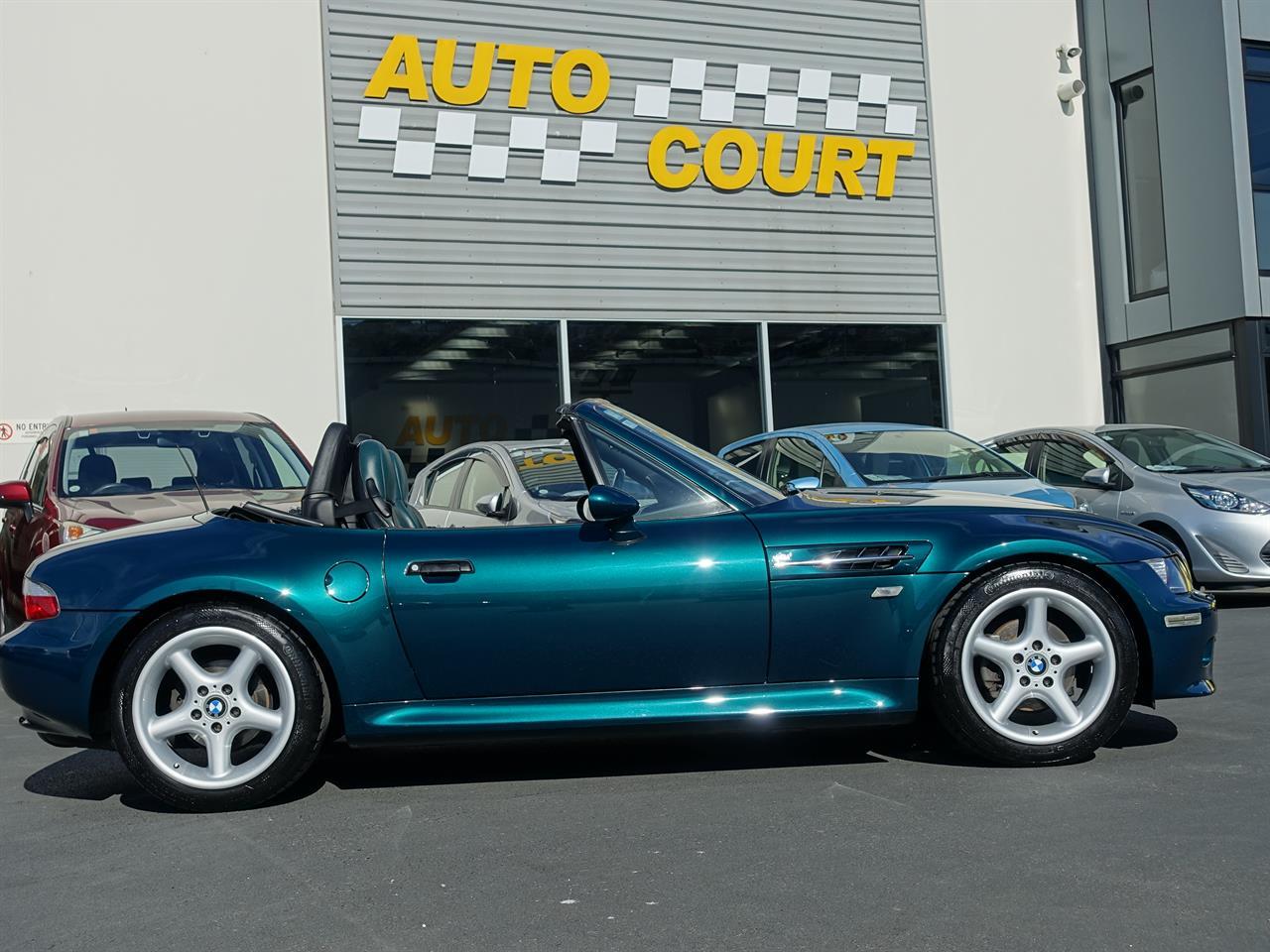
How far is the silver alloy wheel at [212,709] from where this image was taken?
4.16 m

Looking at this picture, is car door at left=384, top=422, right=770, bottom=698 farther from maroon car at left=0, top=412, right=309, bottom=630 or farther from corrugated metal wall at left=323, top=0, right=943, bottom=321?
corrugated metal wall at left=323, top=0, right=943, bottom=321

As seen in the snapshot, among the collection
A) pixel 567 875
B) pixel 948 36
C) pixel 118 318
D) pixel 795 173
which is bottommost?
pixel 567 875

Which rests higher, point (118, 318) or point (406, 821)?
point (118, 318)

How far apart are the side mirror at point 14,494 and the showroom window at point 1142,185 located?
41.6 ft

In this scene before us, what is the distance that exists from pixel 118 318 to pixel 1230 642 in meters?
9.76

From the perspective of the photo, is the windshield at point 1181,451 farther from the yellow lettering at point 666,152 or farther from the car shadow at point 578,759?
the yellow lettering at point 666,152

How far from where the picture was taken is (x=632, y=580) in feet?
13.7

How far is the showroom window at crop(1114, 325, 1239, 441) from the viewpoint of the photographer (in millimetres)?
14320

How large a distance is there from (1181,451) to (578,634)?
7641 mm

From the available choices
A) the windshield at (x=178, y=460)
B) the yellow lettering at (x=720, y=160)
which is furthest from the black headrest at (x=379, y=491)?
the yellow lettering at (x=720, y=160)

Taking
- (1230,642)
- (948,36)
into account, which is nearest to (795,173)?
(948,36)

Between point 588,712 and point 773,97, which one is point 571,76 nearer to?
point 773,97

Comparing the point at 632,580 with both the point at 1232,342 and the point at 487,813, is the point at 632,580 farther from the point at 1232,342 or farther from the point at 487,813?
the point at 1232,342

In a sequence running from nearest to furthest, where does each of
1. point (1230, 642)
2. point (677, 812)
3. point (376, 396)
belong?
1. point (677, 812)
2. point (1230, 642)
3. point (376, 396)
